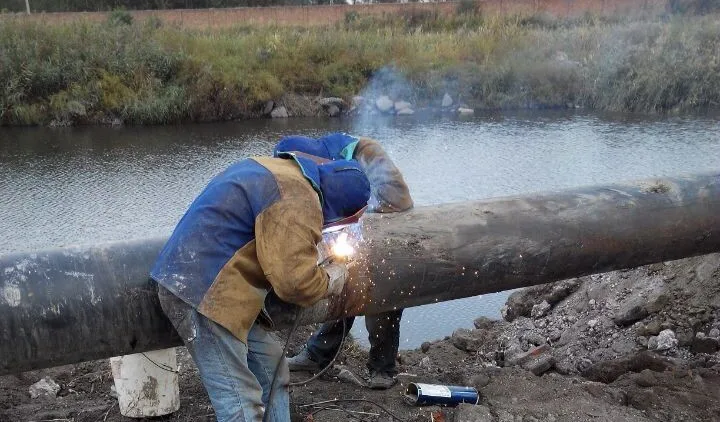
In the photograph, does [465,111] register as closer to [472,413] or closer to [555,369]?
[555,369]

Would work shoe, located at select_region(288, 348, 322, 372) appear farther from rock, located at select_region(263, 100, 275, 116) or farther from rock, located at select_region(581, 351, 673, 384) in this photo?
rock, located at select_region(263, 100, 275, 116)

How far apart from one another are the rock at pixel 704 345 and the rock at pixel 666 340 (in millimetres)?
112

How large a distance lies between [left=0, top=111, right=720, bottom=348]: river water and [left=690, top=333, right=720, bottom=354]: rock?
3.71 feet

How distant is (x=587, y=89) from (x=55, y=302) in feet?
53.1

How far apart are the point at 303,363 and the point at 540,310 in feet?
8.29

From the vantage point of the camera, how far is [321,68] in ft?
59.8

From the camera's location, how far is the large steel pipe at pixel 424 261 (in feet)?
8.71

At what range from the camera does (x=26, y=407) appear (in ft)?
11.0

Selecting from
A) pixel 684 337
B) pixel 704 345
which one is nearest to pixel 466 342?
pixel 684 337

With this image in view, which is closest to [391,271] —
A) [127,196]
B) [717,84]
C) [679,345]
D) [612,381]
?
[612,381]

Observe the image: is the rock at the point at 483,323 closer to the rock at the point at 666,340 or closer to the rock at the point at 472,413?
the rock at the point at 666,340

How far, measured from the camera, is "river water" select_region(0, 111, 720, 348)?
6.93 meters

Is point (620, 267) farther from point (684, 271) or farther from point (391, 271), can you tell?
point (684, 271)

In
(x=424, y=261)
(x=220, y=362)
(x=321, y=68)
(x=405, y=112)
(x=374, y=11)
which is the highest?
(x=374, y=11)
